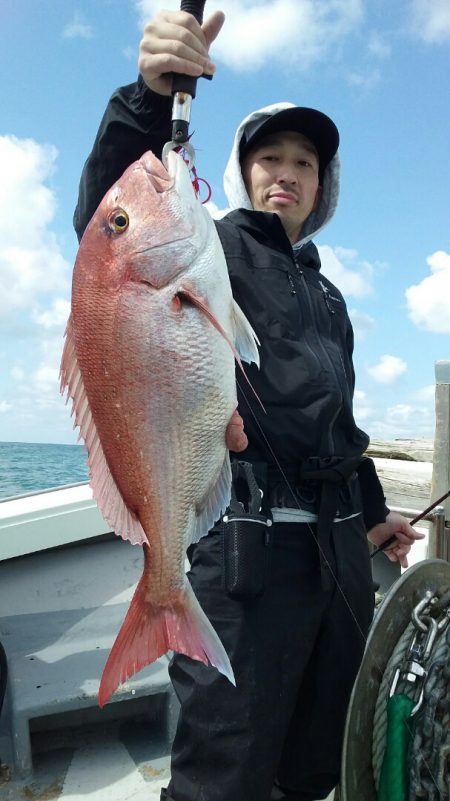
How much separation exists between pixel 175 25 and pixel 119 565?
3632mm

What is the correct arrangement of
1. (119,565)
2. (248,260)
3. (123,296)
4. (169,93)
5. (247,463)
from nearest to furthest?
(123,296), (169,93), (247,463), (248,260), (119,565)

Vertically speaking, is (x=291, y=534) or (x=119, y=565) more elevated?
(x=291, y=534)

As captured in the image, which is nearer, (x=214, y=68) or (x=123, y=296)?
(x=123, y=296)

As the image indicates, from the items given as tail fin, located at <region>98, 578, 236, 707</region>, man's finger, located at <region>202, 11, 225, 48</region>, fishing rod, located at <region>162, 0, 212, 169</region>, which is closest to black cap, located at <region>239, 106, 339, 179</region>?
man's finger, located at <region>202, 11, 225, 48</region>

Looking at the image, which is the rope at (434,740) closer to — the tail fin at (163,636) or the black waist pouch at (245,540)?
the black waist pouch at (245,540)

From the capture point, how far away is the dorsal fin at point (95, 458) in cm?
156

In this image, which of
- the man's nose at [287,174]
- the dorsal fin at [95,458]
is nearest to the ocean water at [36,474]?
the dorsal fin at [95,458]

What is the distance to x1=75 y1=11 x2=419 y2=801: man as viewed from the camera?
76.8 inches

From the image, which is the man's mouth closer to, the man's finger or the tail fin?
the man's finger

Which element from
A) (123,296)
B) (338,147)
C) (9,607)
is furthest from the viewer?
(9,607)

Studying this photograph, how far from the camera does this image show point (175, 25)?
1.65 m

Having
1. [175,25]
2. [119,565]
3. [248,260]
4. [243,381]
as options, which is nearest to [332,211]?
[248,260]

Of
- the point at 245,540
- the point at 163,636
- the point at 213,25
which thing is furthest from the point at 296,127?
the point at 163,636

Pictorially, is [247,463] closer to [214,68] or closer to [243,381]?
[243,381]
